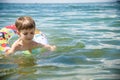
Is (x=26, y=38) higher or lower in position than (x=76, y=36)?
higher

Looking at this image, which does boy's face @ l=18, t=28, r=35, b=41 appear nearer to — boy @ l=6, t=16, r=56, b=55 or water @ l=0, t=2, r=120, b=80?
boy @ l=6, t=16, r=56, b=55

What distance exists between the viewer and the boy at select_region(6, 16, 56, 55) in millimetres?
2334

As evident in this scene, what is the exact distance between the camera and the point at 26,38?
2.39 m

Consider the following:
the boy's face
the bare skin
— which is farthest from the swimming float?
the boy's face

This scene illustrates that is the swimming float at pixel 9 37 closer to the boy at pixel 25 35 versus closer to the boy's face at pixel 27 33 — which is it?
the boy at pixel 25 35

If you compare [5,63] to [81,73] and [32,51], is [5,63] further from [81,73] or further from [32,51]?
[81,73]

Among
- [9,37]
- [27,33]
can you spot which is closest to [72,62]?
[27,33]

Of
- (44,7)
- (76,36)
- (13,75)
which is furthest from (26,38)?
(44,7)

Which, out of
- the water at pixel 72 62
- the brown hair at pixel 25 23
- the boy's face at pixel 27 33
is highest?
the brown hair at pixel 25 23

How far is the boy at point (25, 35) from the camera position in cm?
233

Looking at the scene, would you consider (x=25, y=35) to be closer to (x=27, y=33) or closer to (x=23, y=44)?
(x=27, y=33)

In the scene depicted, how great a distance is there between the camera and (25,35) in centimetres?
236

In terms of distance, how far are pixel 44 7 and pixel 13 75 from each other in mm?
6290

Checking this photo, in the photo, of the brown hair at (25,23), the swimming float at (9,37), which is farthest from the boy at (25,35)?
the swimming float at (9,37)
